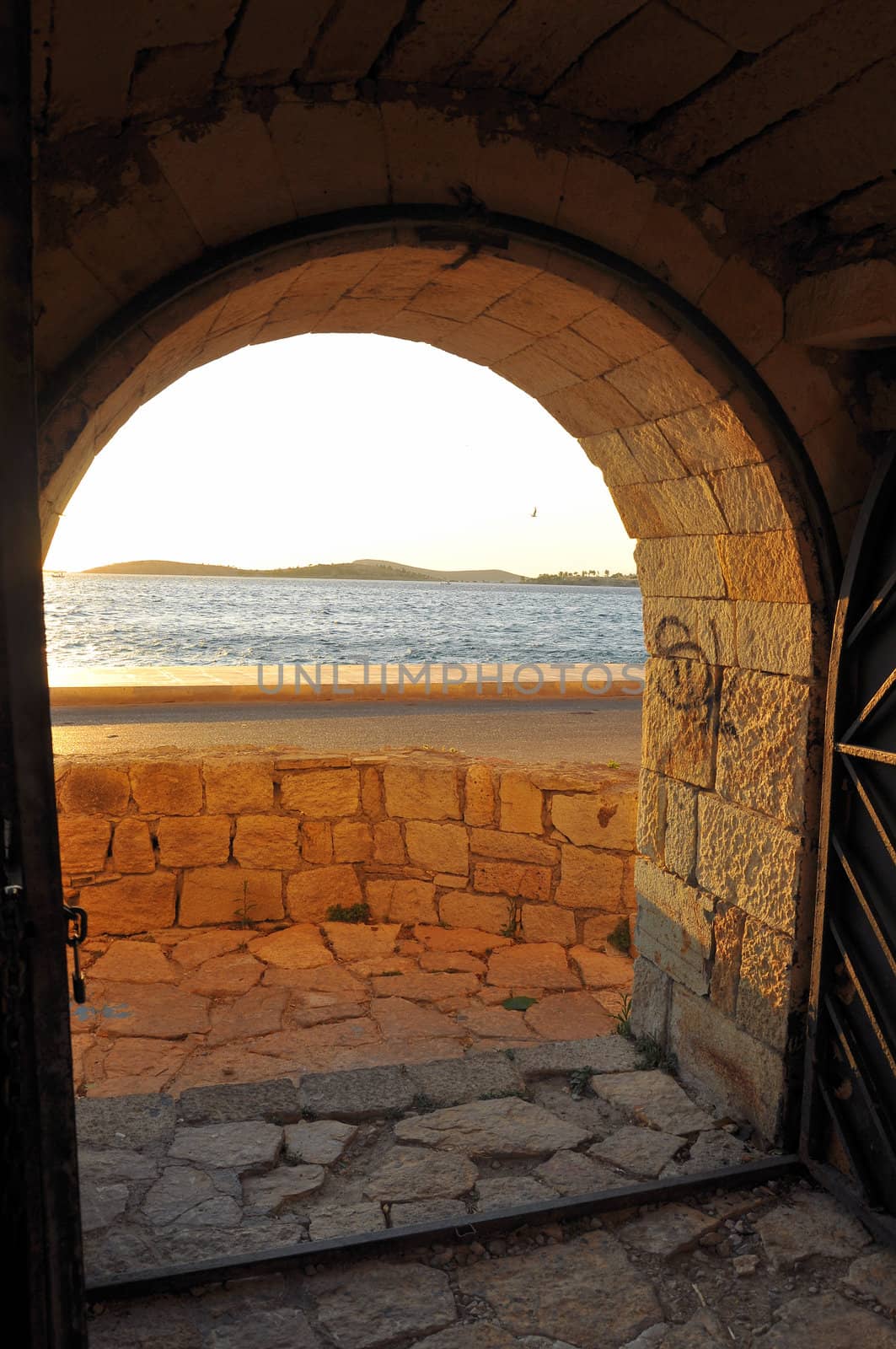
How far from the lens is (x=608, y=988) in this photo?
4.93 meters

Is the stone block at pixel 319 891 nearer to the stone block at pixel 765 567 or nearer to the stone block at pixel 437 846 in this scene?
the stone block at pixel 437 846

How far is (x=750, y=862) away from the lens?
127 inches

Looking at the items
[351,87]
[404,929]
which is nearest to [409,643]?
[404,929]

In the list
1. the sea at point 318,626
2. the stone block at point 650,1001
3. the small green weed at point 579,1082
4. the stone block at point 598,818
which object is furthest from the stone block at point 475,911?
the sea at point 318,626

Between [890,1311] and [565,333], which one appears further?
[565,333]

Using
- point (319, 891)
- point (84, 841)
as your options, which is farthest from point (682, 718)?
point (84, 841)

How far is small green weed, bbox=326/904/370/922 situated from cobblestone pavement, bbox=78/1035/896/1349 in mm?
2149

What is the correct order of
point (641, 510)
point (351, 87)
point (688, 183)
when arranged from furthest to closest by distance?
point (641, 510) → point (688, 183) → point (351, 87)

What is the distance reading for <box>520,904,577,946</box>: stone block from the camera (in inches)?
217

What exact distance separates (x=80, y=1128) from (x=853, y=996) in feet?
8.32

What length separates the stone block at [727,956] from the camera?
10.7 ft

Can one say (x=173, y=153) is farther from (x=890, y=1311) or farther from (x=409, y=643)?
(x=409, y=643)

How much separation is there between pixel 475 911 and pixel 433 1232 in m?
3.06

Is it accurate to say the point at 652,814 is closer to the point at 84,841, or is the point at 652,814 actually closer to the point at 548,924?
the point at 548,924
